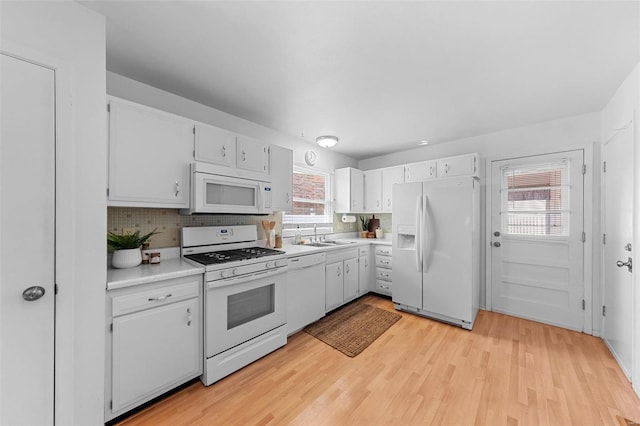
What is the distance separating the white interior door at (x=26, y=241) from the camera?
1.21 m

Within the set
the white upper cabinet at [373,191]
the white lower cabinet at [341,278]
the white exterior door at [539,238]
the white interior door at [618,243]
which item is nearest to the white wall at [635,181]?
the white interior door at [618,243]

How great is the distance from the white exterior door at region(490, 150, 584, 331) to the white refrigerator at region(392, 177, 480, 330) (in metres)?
0.34

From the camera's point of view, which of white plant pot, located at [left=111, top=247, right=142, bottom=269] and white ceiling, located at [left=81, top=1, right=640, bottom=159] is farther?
white plant pot, located at [left=111, top=247, right=142, bottom=269]

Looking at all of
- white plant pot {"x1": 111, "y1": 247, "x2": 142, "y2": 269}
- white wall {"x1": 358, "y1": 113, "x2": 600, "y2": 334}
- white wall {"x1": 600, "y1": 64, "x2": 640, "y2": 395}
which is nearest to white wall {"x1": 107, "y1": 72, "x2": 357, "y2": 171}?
white plant pot {"x1": 111, "y1": 247, "x2": 142, "y2": 269}

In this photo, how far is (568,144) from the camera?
298 cm

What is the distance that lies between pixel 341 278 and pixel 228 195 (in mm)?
1906

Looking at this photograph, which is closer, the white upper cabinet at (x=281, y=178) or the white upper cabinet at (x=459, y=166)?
the white upper cabinet at (x=281, y=178)

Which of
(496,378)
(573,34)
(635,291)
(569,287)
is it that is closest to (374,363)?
(496,378)

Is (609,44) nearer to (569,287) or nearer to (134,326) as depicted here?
(569,287)

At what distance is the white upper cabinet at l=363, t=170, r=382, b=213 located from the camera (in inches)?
175

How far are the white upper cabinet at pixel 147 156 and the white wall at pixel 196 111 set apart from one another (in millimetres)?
402

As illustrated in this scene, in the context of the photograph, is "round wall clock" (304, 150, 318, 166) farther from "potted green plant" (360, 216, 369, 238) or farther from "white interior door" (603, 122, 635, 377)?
"white interior door" (603, 122, 635, 377)

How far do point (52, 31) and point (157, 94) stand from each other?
99 cm

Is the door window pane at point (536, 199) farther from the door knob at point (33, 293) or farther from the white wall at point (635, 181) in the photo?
the door knob at point (33, 293)
